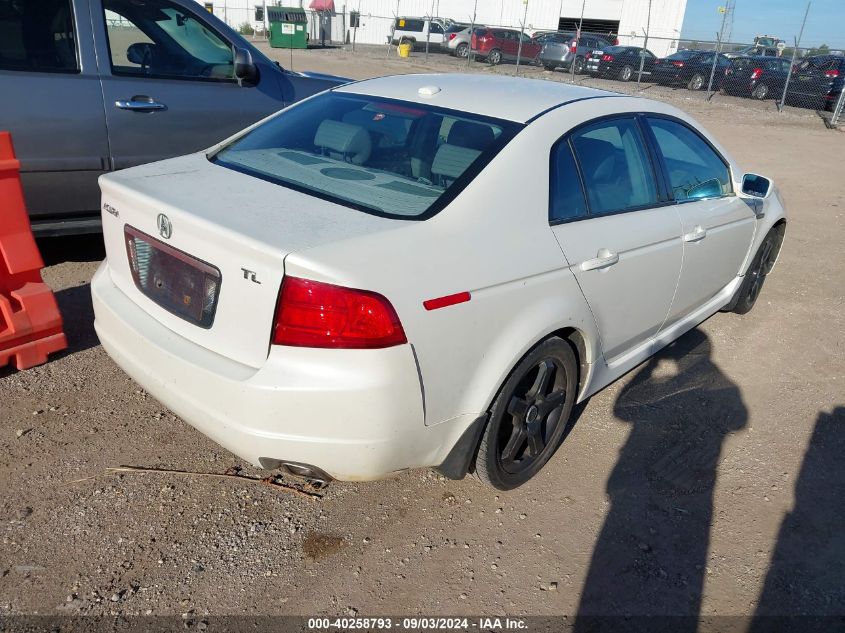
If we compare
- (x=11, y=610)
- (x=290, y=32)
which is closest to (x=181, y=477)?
(x=11, y=610)

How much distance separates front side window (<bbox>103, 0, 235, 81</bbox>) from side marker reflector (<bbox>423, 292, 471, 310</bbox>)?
11.5 ft

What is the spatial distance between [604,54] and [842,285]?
21.8 meters

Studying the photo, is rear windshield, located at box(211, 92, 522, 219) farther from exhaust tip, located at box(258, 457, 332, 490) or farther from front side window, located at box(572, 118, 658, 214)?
exhaust tip, located at box(258, 457, 332, 490)

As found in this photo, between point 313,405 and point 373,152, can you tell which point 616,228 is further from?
point 313,405

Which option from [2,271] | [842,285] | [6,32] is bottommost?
[842,285]

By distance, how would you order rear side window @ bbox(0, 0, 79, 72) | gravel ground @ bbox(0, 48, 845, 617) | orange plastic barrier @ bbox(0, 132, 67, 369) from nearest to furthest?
gravel ground @ bbox(0, 48, 845, 617) → orange plastic barrier @ bbox(0, 132, 67, 369) → rear side window @ bbox(0, 0, 79, 72)

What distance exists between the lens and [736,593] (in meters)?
2.59

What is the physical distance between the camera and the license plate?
2365 mm

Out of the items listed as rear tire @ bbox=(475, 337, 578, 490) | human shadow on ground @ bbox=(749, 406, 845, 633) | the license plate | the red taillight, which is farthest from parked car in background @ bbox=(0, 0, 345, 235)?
human shadow on ground @ bbox=(749, 406, 845, 633)

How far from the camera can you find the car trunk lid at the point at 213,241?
7.27 ft

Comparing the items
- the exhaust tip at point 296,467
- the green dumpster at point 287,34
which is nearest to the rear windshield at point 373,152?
the exhaust tip at point 296,467

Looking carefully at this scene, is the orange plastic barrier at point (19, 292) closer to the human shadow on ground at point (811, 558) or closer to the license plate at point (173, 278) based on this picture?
the license plate at point (173, 278)

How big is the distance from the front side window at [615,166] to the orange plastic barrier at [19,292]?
2720 millimetres

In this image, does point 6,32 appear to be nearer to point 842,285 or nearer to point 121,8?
point 121,8
